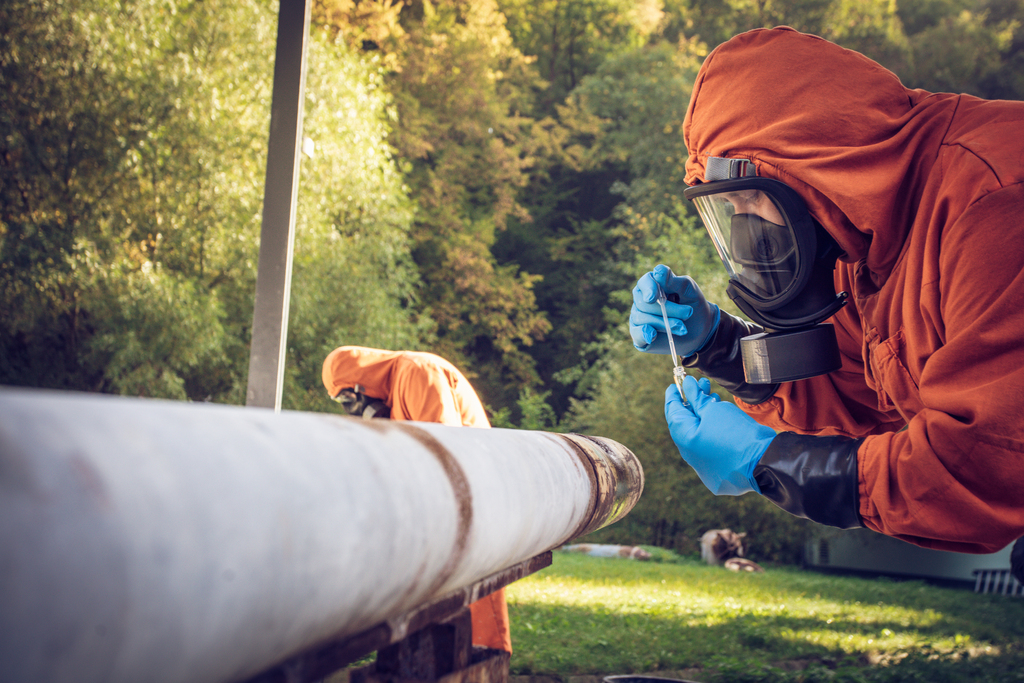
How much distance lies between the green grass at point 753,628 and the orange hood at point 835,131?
Result: 2.89 m

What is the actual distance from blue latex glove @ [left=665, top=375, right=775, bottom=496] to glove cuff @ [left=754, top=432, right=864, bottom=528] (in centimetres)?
7

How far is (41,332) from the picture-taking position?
877 centimetres

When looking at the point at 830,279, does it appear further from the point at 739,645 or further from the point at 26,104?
the point at 26,104

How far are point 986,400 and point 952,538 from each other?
0.23 m

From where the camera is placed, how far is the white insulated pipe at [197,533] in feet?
1.19

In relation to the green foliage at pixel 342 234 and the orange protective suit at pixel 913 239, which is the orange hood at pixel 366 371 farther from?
the green foliage at pixel 342 234

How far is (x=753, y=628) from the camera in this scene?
15.0ft

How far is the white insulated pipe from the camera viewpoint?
362mm

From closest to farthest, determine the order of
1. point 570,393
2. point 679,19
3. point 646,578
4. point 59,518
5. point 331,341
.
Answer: point 59,518 < point 646,578 < point 331,341 < point 570,393 < point 679,19

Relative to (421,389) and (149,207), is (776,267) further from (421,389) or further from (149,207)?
(149,207)

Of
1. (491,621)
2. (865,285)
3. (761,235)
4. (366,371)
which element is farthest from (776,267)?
(366,371)

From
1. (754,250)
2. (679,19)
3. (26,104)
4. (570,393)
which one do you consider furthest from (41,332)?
(679,19)

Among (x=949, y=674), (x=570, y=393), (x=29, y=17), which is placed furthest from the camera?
(x=570, y=393)

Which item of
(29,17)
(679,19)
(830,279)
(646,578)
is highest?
(679,19)
